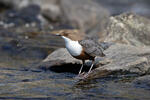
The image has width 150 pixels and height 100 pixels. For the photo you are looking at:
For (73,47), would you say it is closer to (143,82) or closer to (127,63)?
(127,63)

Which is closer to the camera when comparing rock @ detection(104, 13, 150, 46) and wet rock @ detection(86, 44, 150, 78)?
wet rock @ detection(86, 44, 150, 78)

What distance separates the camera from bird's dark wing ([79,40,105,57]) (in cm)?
653

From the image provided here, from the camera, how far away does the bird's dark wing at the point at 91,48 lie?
21.4 ft

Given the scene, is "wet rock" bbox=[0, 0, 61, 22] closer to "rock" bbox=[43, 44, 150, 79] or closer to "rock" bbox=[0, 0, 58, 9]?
"rock" bbox=[0, 0, 58, 9]

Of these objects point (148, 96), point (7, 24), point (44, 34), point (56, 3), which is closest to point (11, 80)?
point (148, 96)

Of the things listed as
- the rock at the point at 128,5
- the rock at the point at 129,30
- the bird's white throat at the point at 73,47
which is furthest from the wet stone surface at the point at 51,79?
the rock at the point at 128,5

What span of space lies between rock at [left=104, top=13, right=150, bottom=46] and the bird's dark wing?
227cm

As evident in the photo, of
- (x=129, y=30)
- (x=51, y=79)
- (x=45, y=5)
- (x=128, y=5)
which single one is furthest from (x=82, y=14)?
(x=128, y=5)

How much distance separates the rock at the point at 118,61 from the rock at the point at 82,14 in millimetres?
6937

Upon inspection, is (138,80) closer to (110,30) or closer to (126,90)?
(126,90)

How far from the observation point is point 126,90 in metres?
5.68

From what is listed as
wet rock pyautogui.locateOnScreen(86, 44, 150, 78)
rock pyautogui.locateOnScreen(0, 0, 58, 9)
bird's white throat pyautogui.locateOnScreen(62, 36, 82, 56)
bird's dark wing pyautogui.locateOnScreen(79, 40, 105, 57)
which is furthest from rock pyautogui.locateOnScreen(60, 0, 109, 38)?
bird's white throat pyautogui.locateOnScreen(62, 36, 82, 56)

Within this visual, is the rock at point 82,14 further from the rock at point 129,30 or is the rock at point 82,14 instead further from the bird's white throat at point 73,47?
the bird's white throat at point 73,47

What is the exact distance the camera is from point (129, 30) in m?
9.20
